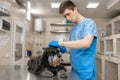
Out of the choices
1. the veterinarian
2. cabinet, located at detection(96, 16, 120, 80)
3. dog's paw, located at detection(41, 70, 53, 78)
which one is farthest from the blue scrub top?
cabinet, located at detection(96, 16, 120, 80)

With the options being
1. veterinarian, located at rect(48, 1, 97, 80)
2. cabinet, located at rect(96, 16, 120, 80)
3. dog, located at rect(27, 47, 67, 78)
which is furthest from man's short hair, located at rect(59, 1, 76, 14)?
cabinet, located at rect(96, 16, 120, 80)

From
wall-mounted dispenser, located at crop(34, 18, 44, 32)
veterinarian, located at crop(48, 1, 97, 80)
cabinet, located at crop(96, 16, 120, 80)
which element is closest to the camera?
veterinarian, located at crop(48, 1, 97, 80)

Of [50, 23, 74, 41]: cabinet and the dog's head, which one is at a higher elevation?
[50, 23, 74, 41]: cabinet

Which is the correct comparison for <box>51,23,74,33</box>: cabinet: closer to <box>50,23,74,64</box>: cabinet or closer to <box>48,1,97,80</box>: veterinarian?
<box>50,23,74,64</box>: cabinet

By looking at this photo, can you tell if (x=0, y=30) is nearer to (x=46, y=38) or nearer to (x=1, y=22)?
(x=1, y=22)

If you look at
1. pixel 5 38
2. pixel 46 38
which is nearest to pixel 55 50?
pixel 5 38

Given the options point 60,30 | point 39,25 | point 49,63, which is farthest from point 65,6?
point 60,30

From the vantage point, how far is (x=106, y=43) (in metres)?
5.06

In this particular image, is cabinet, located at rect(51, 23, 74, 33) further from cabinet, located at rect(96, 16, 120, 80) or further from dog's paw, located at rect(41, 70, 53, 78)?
dog's paw, located at rect(41, 70, 53, 78)

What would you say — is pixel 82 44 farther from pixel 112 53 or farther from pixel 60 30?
pixel 60 30

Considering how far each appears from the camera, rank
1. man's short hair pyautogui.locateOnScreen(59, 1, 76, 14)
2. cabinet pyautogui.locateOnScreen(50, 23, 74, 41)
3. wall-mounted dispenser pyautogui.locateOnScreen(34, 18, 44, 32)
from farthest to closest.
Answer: cabinet pyautogui.locateOnScreen(50, 23, 74, 41)
wall-mounted dispenser pyautogui.locateOnScreen(34, 18, 44, 32)
man's short hair pyautogui.locateOnScreen(59, 1, 76, 14)

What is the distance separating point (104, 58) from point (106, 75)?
0.52 meters

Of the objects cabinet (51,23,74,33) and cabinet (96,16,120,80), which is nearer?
cabinet (96,16,120,80)

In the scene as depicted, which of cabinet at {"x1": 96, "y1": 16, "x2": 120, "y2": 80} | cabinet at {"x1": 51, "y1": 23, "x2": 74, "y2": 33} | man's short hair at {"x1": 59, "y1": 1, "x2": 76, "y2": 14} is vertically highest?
cabinet at {"x1": 51, "y1": 23, "x2": 74, "y2": 33}
